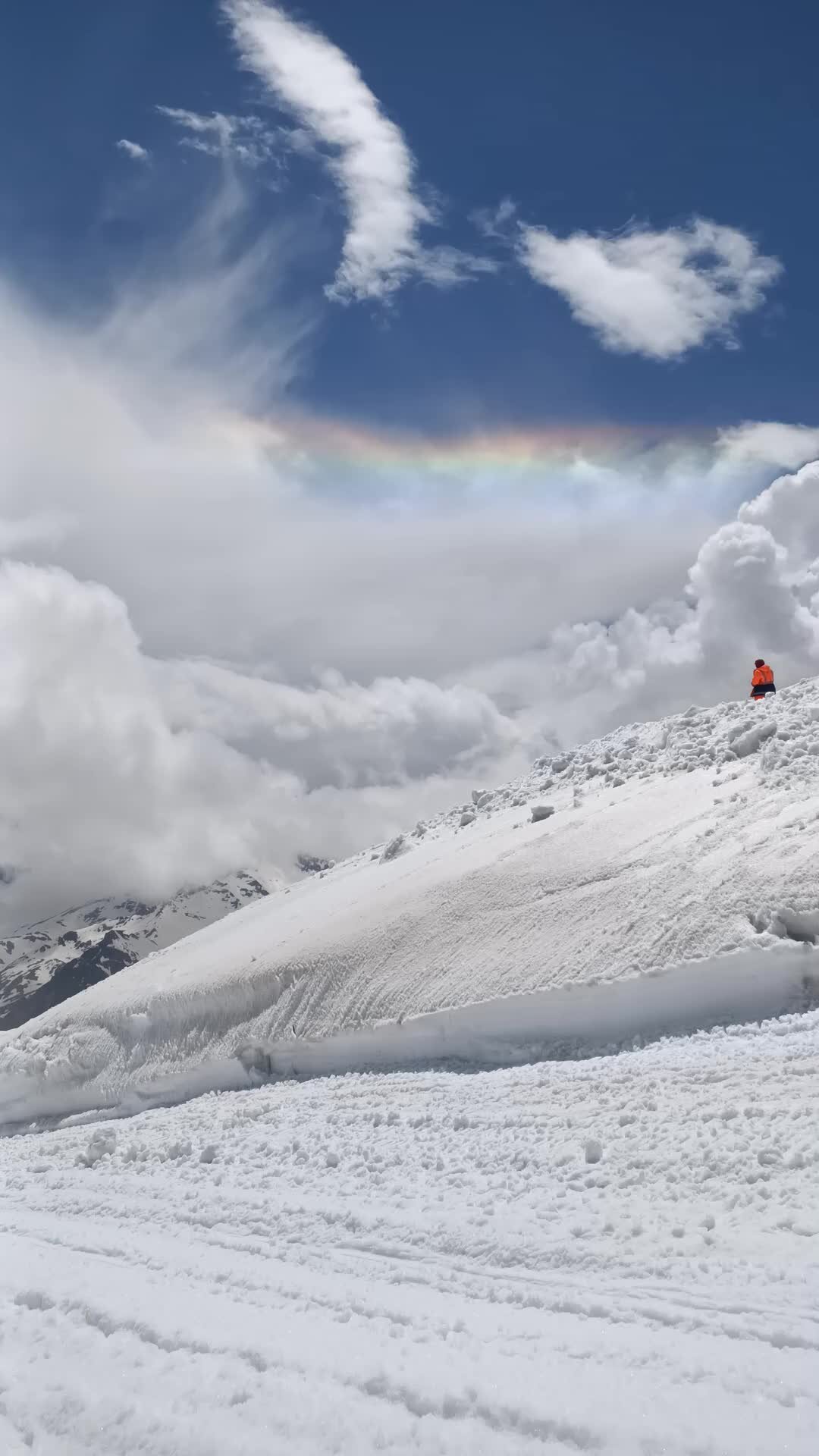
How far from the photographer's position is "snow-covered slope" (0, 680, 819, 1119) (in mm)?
12484

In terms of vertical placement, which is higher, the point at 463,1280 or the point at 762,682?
the point at 762,682

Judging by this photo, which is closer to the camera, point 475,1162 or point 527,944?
point 475,1162

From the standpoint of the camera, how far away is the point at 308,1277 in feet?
23.2

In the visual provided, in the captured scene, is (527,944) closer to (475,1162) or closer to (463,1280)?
(475,1162)

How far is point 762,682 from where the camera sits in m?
22.6

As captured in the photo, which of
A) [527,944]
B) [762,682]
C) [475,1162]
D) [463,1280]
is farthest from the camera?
[762,682]

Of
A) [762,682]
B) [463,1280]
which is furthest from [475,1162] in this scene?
[762,682]

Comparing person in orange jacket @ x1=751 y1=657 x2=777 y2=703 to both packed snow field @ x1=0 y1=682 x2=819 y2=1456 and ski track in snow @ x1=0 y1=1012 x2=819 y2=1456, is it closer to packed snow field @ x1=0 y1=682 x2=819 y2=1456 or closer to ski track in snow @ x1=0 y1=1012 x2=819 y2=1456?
packed snow field @ x1=0 y1=682 x2=819 y2=1456

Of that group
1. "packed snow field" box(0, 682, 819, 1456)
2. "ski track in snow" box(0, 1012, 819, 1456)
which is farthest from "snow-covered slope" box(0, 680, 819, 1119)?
"ski track in snow" box(0, 1012, 819, 1456)

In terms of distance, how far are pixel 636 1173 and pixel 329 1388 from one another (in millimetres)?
3279

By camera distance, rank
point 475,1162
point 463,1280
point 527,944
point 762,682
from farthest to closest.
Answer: point 762,682, point 527,944, point 475,1162, point 463,1280

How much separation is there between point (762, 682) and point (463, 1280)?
18156mm

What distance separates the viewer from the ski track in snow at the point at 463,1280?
499 cm

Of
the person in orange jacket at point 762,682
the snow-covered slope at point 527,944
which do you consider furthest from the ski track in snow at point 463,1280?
the person in orange jacket at point 762,682
